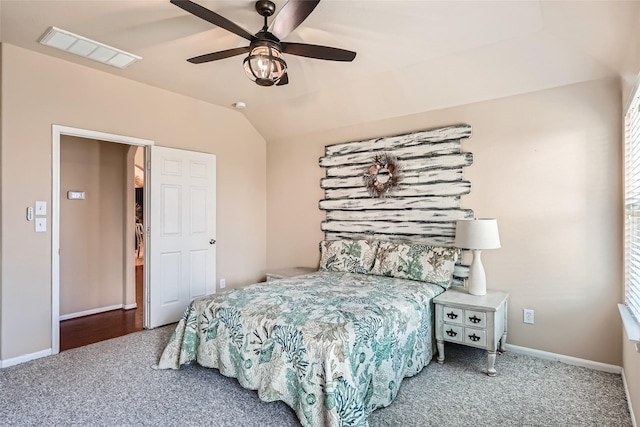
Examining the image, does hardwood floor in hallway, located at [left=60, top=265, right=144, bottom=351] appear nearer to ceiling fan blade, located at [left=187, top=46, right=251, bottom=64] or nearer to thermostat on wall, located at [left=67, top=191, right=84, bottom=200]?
thermostat on wall, located at [left=67, top=191, right=84, bottom=200]

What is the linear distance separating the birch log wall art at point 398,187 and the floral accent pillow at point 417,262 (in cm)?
25

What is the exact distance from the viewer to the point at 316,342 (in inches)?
79.7

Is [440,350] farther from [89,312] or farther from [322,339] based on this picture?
[89,312]

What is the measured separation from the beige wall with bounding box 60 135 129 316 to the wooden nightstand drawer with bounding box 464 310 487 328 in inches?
168

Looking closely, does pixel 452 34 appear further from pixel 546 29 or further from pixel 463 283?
pixel 463 283

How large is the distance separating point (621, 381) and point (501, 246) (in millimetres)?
1282

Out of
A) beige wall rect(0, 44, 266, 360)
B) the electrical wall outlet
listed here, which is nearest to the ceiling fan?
beige wall rect(0, 44, 266, 360)

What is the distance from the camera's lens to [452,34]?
2695mm

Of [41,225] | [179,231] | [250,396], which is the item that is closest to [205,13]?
[250,396]

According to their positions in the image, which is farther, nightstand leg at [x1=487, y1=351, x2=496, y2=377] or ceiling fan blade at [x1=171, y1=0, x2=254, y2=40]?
nightstand leg at [x1=487, y1=351, x2=496, y2=377]

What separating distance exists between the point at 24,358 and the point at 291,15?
3515mm

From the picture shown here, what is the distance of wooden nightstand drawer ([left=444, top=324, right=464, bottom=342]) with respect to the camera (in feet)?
9.35

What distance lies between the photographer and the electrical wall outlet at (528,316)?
313 centimetres

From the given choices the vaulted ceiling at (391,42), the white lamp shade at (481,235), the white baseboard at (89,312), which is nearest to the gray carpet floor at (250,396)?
the white lamp shade at (481,235)
